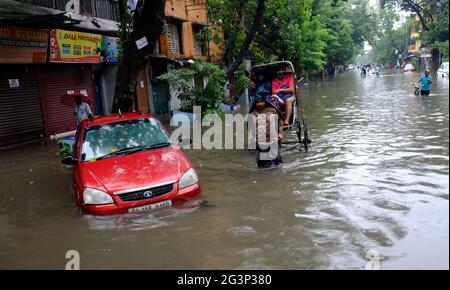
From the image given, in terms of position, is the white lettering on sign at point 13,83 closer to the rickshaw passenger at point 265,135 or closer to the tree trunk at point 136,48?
the tree trunk at point 136,48

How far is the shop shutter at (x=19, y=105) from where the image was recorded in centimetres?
1382

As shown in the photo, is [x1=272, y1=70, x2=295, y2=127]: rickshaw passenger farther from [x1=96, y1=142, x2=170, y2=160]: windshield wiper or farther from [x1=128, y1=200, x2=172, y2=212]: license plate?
[x1=128, y1=200, x2=172, y2=212]: license plate

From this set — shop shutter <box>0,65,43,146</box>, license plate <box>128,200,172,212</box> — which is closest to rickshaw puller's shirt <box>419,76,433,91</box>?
shop shutter <box>0,65,43,146</box>

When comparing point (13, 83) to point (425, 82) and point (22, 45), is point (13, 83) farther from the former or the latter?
point (425, 82)

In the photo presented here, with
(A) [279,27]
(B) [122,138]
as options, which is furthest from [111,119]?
(A) [279,27]

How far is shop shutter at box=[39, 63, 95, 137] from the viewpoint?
15.6 meters

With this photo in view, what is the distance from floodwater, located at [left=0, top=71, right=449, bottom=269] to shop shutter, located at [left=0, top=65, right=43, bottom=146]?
448cm

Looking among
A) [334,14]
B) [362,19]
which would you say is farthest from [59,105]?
[362,19]

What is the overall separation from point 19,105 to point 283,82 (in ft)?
27.9

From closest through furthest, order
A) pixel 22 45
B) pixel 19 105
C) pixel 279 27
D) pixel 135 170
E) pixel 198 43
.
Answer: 1. pixel 135 170
2. pixel 22 45
3. pixel 19 105
4. pixel 198 43
5. pixel 279 27

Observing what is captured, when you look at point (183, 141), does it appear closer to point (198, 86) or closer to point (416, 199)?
point (416, 199)

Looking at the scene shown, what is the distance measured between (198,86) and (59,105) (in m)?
5.53

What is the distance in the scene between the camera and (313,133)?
532 inches

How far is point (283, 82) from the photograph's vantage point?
12.3m
